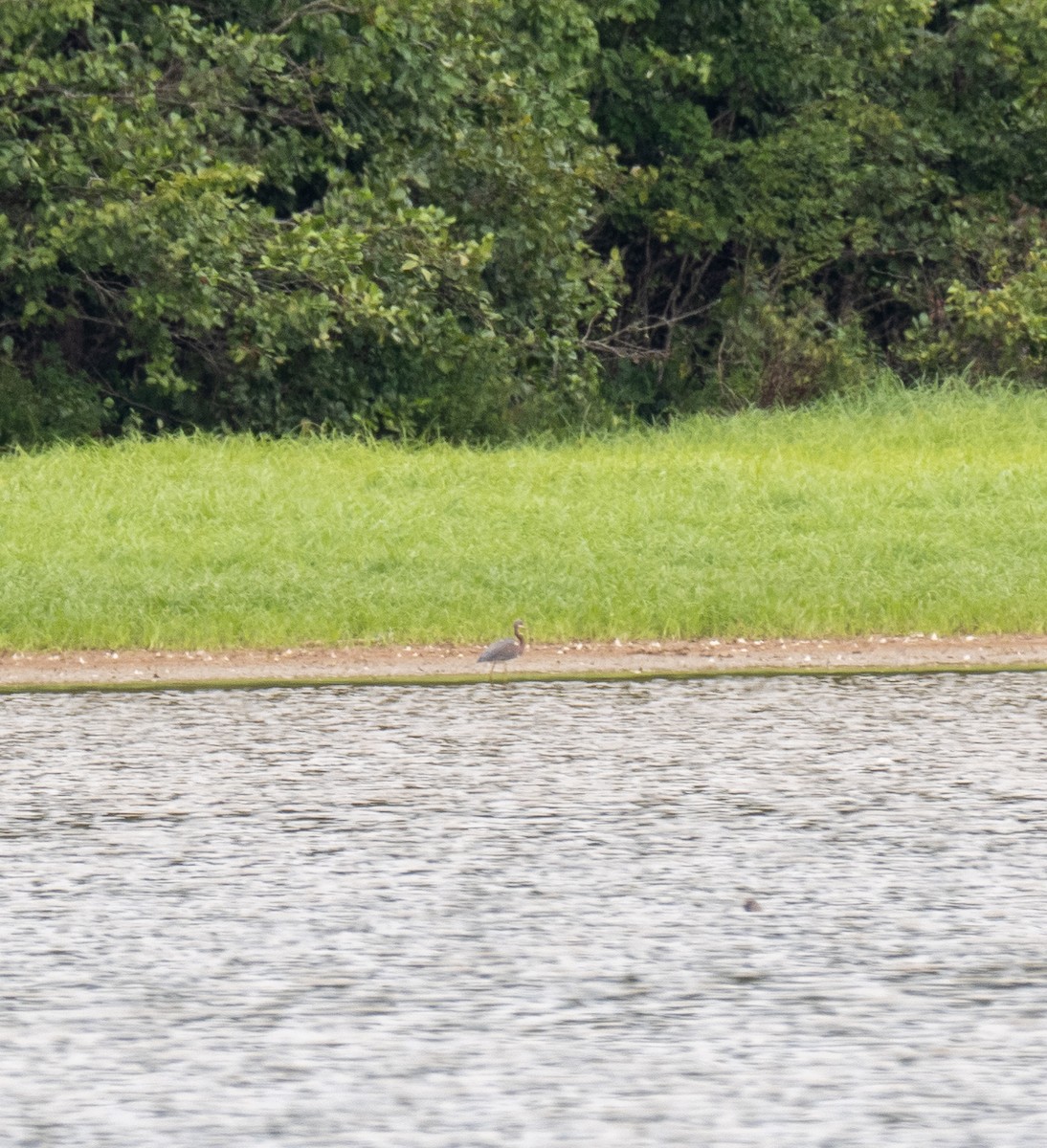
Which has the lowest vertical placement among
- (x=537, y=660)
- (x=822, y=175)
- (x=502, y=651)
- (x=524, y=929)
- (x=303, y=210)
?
(x=537, y=660)

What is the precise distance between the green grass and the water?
265 cm

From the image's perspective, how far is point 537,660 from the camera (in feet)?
38.9

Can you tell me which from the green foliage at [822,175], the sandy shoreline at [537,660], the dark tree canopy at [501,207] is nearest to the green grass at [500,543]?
the sandy shoreline at [537,660]

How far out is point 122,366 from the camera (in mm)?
23703

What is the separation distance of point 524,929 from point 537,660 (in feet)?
18.2

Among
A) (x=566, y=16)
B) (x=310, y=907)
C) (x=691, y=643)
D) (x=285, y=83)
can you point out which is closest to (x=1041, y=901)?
(x=310, y=907)

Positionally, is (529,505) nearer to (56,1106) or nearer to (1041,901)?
(1041,901)

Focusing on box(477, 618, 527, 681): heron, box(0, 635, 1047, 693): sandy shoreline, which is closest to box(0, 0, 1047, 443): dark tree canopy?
box(0, 635, 1047, 693): sandy shoreline

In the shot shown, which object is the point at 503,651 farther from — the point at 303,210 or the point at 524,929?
the point at 303,210

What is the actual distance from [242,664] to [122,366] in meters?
12.4

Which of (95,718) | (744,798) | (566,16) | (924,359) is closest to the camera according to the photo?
(744,798)


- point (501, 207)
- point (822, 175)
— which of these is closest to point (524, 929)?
point (501, 207)

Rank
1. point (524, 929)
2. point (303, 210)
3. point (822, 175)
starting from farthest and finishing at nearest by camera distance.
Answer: point (822, 175) → point (303, 210) → point (524, 929)

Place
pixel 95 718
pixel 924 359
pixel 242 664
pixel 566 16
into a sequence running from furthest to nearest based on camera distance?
1. pixel 924 359
2. pixel 566 16
3. pixel 242 664
4. pixel 95 718
